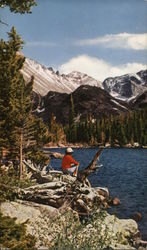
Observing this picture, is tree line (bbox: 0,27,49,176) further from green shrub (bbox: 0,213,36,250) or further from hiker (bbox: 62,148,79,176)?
green shrub (bbox: 0,213,36,250)

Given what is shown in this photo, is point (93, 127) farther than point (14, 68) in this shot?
Yes

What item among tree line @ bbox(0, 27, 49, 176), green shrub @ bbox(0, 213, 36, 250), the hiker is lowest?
green shrub @ bbox(0, 213, 36, 250)

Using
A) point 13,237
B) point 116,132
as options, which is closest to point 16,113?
point 13,237

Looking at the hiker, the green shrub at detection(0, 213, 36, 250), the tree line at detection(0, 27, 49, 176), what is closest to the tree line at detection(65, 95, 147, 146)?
the tree line at detection(0, 27, 49, 176)

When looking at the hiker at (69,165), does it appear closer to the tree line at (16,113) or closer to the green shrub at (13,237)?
the tree line at (16,113)

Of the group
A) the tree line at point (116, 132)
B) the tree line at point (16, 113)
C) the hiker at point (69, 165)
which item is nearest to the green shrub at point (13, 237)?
the hiker at point (69, 165)

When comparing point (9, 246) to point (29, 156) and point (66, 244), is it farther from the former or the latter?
point (29, 156)

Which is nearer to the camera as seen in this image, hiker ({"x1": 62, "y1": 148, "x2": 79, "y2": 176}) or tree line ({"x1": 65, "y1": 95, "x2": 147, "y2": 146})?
hiker ({"x1": 62, "y1": 148, "x2": 79, "y2": 176})

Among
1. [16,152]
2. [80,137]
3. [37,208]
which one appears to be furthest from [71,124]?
[37,208]

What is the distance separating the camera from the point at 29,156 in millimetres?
26172

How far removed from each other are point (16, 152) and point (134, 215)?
34.4ft

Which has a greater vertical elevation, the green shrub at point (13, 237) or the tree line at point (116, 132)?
the tree line at point (116, 132)

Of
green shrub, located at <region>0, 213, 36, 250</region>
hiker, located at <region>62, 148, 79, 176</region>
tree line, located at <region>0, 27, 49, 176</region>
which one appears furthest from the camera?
tree line, located at <region>0, 27, 49, 176</region>

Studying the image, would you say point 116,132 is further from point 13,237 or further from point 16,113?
point 13,237
